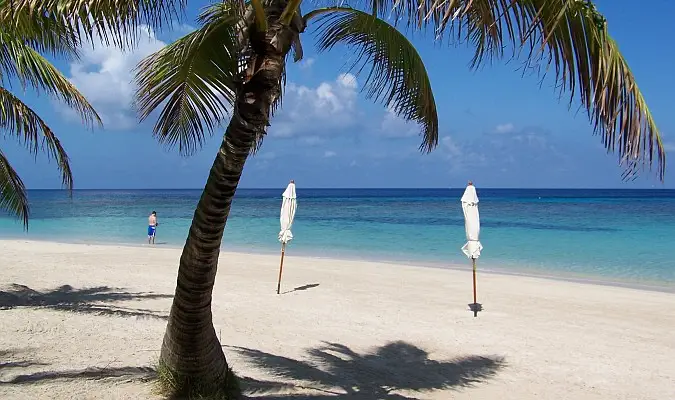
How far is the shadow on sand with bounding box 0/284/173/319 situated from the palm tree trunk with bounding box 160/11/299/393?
3.51 meters

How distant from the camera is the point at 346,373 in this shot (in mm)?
5805

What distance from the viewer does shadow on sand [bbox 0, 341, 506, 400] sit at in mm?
4855

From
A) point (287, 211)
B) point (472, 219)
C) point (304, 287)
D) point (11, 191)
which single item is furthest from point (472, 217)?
point (11, 191)

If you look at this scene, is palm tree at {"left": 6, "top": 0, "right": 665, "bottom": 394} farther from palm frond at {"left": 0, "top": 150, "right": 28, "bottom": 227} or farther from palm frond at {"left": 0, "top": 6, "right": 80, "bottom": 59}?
palm frond at {"left": 0, "top": 150, "right": 28, "bottom": 227}

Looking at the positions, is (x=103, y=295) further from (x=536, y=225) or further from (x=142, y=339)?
(x=536, y=225)

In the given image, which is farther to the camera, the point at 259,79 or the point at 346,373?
the point at 346,373

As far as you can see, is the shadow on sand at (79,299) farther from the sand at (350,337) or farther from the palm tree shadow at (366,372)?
the palm tree shadow at (366,372)

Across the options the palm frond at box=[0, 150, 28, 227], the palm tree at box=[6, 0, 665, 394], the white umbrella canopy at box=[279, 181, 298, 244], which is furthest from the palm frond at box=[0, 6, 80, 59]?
the white umbrella canopy at box=[279, 181, 298, 244]

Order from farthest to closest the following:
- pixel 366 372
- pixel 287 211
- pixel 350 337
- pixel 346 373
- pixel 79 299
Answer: pixel 287 211 → pixel 79 299 → pixel 350 337 → pixel 366 372 → pixel 346 373

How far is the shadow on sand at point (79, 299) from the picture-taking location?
7641mm

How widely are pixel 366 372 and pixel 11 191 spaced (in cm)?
579

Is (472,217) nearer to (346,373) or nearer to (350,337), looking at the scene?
(350,337)

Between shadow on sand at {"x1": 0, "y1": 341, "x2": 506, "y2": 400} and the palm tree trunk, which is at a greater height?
the palm tree trunk

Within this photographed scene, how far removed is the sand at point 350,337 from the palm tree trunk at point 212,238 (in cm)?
46
